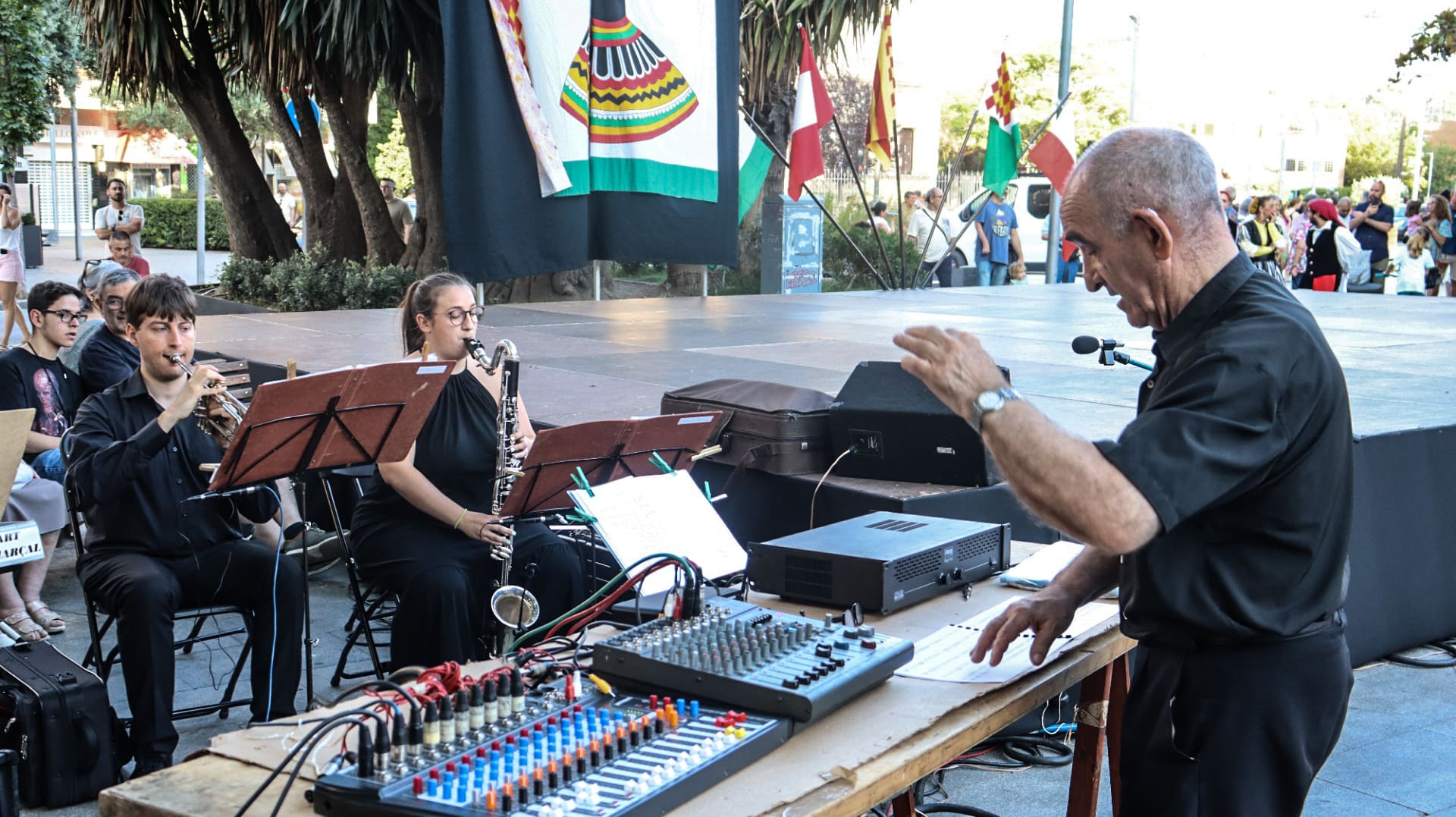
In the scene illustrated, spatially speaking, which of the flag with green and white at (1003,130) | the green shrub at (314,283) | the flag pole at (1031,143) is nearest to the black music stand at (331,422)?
the green shrub at (314,283)

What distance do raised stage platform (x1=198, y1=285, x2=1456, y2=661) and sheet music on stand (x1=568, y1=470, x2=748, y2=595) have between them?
0.97 meters

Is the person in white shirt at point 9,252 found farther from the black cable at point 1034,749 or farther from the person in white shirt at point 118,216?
the black cable at point 1034,749

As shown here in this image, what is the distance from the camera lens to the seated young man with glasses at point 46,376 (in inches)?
217

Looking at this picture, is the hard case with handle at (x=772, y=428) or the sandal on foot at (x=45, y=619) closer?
the hard case with handle at (x=772, y=428)

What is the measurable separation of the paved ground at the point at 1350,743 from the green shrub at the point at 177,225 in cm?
3210

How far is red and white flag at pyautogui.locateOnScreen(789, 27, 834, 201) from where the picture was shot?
45.0ft

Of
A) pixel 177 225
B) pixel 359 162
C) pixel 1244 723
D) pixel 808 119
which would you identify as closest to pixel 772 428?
pixel 1244 723

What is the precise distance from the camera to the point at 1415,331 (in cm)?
1112

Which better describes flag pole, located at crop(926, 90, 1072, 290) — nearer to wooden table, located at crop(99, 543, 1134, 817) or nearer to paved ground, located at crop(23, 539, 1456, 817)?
paved ground, located at crop(23, 539, 1456, 817)

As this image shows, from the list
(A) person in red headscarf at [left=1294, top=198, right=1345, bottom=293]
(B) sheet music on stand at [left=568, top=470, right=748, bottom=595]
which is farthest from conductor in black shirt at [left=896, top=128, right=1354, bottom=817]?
(A) person in red headscarf at [left=1294, top=198, right=1345, bottom=293]

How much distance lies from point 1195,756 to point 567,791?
3.54 feet

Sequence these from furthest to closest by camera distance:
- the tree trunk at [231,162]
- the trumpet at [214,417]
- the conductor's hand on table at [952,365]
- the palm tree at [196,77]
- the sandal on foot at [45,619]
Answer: the tree trunk at [231,162], the palm tree at [196,77], the sandal on foot at [45,619], the trumpet at [214,417], the conductor's hand on table at [952,365]

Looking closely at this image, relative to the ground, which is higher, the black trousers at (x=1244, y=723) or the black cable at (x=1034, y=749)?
the black trousers at (x=1244, y=723)

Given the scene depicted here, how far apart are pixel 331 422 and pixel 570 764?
7.42 feet
